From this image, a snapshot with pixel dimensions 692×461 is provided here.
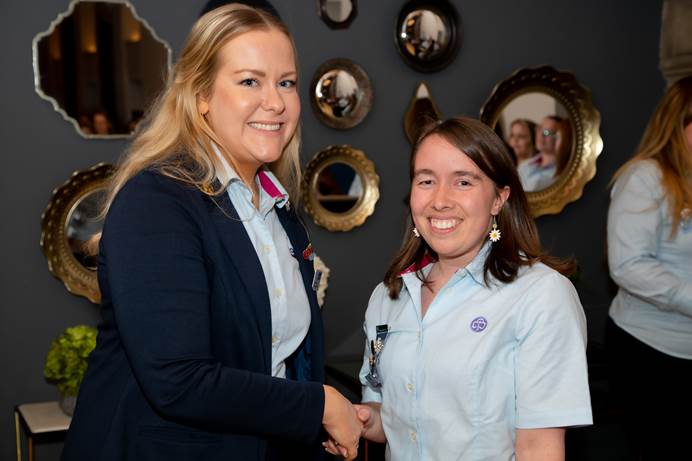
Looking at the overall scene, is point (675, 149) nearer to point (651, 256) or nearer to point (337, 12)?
point (651, 256)

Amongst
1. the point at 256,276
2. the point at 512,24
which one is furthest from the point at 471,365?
the point at 512,24

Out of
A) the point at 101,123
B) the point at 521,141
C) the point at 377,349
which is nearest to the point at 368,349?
the point at 377,349

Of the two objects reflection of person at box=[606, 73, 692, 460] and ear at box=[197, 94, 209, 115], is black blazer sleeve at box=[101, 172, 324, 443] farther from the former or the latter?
reflection of person at box=[606, 73, 692, 460]

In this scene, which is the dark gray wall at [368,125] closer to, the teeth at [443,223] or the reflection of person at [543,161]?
the reflection of person at [543,161]

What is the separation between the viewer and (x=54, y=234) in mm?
3121

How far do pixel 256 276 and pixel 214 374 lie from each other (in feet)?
0.73

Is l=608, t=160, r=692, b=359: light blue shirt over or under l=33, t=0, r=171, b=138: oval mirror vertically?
under

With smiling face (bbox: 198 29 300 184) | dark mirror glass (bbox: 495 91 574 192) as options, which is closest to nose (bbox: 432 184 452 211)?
smiling face (bbox: 198 29 300 184)

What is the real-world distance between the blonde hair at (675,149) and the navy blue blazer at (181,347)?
5.68ft

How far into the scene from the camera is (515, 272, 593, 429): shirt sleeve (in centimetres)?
150

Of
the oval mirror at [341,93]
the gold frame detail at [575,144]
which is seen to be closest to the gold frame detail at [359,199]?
the oval mirror at [341,93]

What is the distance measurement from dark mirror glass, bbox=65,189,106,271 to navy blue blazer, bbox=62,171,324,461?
5.75ft

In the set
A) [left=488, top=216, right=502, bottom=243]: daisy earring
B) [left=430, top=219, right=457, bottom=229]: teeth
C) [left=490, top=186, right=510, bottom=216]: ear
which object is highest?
[left=490, top=186, right=510, bottom=216]: ear

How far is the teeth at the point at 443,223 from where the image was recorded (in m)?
1.67
